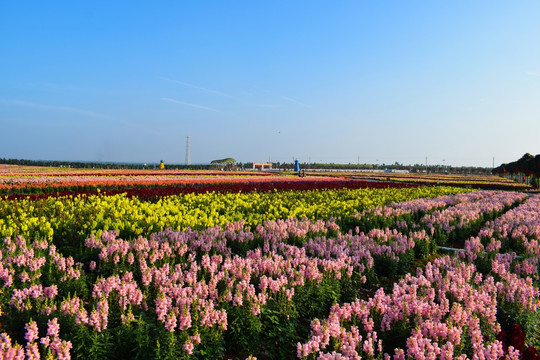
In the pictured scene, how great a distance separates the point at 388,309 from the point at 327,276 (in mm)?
1422

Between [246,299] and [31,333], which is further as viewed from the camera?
[246,299]

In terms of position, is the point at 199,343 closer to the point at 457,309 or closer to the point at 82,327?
the point at 82,327

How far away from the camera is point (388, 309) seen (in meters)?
4.35

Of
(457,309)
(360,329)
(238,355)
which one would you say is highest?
(457,309)

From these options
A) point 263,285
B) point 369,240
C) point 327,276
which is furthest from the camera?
point 369,240

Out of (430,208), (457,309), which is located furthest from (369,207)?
(457,309)

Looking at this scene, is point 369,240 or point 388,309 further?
point 369,240

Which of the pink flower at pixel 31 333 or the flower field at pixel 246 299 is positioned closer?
the pink flower at pixel 31 333

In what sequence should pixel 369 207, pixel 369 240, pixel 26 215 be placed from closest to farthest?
pixel 369 240, pixel 26 215, pixel 369 207

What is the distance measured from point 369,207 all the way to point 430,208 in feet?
8.00

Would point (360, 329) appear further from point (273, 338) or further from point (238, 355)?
point (238, 355)

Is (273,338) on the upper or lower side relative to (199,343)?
lower

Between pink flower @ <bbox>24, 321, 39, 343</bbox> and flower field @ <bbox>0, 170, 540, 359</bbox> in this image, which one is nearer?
pink flower @ <bbox>24, 321, 39, 343</bbox>

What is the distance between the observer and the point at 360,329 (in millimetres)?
4238
